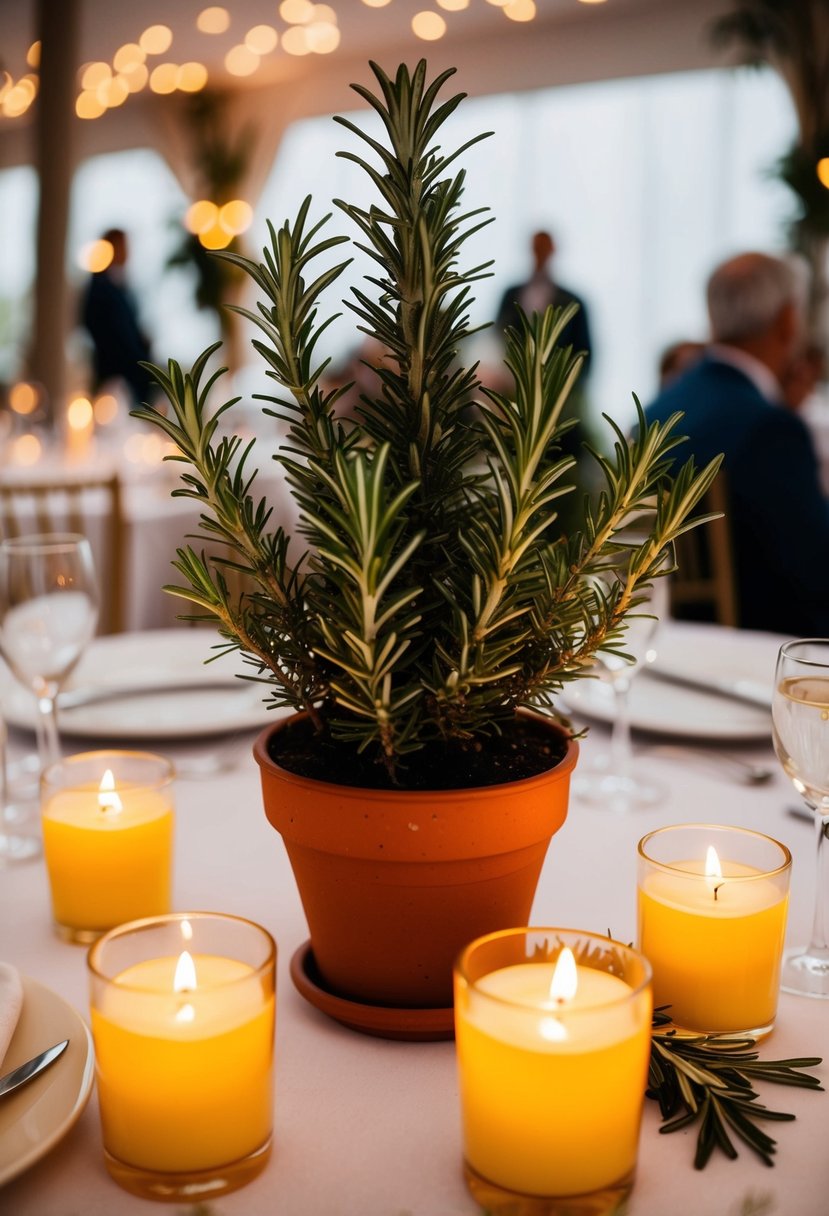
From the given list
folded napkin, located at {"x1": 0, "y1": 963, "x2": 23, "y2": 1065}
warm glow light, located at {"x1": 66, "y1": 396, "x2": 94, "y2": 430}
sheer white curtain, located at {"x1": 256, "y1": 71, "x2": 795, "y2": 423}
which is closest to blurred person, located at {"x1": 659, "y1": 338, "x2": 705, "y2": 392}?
warm glow light, located at {"x1": 66, "y1": 396, "x2": 94, "y2": 430}

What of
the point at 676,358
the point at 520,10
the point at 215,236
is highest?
the point at 520,10

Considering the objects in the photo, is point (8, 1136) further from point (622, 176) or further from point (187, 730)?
point (622, 176)

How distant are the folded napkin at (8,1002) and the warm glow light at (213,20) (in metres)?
9.88

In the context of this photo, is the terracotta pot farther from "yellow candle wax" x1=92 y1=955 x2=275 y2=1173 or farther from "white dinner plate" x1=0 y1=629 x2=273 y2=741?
"white dinner plate" x1=0 y1=629 x2=273 y2=741

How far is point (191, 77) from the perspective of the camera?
11453 millimetres

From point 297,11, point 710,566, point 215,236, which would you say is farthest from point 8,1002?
point 215,236

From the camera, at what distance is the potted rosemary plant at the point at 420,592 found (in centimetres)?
60

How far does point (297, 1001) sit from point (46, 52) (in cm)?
758

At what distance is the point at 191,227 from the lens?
1155 centimetres

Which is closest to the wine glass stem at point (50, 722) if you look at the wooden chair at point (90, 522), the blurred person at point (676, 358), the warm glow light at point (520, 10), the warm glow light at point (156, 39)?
the wooden chair at point (90, 522)

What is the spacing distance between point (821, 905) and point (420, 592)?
15.2 inches

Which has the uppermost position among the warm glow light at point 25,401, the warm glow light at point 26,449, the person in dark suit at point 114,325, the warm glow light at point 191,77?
the warm glow light at point 191,77

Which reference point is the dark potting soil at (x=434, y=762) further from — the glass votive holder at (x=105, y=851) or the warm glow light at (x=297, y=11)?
the warm glow light at (x=297, y=11)

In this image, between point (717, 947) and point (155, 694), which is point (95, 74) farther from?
point (717, 947)
